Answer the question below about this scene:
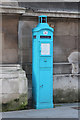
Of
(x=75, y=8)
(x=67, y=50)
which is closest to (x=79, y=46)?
(x=67, y=50)

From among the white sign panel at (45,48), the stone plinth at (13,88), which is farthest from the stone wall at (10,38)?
the white sign panel at (45,48)

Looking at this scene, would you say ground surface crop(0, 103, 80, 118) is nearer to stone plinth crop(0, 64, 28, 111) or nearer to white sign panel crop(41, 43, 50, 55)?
stone plinth crop(0, 64, 28, 111)

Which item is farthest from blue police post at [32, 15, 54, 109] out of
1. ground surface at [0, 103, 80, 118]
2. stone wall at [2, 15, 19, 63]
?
stone wall at [2, 15, 19, 63]

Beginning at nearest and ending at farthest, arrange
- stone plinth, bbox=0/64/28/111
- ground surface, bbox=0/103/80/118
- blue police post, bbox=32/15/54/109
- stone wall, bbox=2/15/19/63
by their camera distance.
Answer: ground surface, bbox=0/103/80/118 < stone plinth, bbox=0/64/28/111 < blue police post, bbox=32/15/54/109 < stone wall, bbox=2/15/19/63

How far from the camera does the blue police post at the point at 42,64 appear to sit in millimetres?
7816

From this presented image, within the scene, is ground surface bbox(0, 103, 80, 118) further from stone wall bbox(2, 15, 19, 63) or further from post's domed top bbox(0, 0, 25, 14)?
post's domed top bbox(0, 0, 25, 14)

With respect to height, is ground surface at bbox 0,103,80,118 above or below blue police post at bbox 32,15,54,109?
below

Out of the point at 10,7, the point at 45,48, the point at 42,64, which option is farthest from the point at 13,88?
the point at 10,7

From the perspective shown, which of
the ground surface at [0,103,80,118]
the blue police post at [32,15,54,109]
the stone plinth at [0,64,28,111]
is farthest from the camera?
the blue police post at [32,15,54,109]

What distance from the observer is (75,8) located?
8875mm

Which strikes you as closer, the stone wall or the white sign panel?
the white sign panel

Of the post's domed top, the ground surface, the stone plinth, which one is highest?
the post's domed top

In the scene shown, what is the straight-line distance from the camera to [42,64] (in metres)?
7.90

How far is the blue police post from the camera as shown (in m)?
7.82
